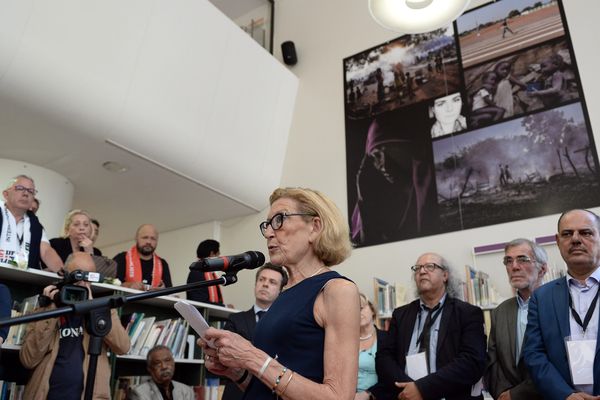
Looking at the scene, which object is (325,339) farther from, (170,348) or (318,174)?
(318,174)

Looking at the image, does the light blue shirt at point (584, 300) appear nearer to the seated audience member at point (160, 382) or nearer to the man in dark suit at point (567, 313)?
the man in dark suit at point (567, 313)

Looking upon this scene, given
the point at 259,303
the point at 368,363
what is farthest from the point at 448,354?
the point at 259,303

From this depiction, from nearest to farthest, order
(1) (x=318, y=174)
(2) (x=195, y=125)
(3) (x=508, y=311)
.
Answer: (3) (x=508, y=311)
(2) (x=195, y=125)
(1) (x=318, y=174)

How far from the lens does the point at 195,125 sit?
5.61 meters

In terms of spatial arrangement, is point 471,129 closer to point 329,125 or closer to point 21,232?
point 329,125

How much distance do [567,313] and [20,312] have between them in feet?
10.4

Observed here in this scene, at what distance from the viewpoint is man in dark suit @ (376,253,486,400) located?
266 centimetres

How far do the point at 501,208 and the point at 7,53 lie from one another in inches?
172

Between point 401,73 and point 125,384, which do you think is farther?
point 401,73

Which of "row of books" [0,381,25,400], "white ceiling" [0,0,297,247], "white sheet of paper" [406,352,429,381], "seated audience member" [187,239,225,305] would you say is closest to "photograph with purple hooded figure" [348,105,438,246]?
"white ceiling" [0,0,297,247]

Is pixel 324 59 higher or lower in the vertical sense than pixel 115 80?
higher

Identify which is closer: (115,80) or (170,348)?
(170,348)

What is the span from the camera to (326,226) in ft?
5.16

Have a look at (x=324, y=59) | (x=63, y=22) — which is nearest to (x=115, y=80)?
(x=63, y=22)
